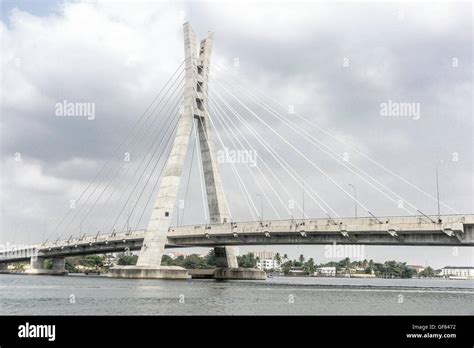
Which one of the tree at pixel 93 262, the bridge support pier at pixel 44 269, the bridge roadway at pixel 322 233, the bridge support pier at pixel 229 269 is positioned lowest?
the tree at pixel 93 262

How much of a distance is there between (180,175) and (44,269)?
202ft

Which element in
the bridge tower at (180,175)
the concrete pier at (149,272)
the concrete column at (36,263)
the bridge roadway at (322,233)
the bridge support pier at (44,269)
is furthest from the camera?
the concrete column at (36,263)

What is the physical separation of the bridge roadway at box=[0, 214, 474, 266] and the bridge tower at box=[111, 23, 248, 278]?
3901 millimetres

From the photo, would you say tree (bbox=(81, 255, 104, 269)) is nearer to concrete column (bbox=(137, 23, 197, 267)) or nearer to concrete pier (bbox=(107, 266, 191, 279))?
concrete pier (bbox=(107, 266, 191, 279))

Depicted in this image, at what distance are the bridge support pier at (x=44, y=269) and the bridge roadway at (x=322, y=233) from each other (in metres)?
32.4

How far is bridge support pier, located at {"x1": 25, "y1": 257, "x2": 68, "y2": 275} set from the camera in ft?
384

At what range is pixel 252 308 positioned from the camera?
33406 mm

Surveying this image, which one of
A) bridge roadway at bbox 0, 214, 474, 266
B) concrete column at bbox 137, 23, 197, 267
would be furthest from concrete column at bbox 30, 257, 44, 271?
concrete column at bbox 137, 23, 197, 267

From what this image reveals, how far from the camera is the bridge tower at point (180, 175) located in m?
72.1

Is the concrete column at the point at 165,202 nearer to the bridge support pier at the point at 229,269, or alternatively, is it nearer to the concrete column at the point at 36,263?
the bridge support pier at the point at 229,269

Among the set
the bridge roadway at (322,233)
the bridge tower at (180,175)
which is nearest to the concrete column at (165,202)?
the bridge tower at (180,175)

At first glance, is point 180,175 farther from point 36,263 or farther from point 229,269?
point 36,263

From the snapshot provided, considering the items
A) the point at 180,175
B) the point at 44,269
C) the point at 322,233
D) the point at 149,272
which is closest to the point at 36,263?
the point at 44,269
